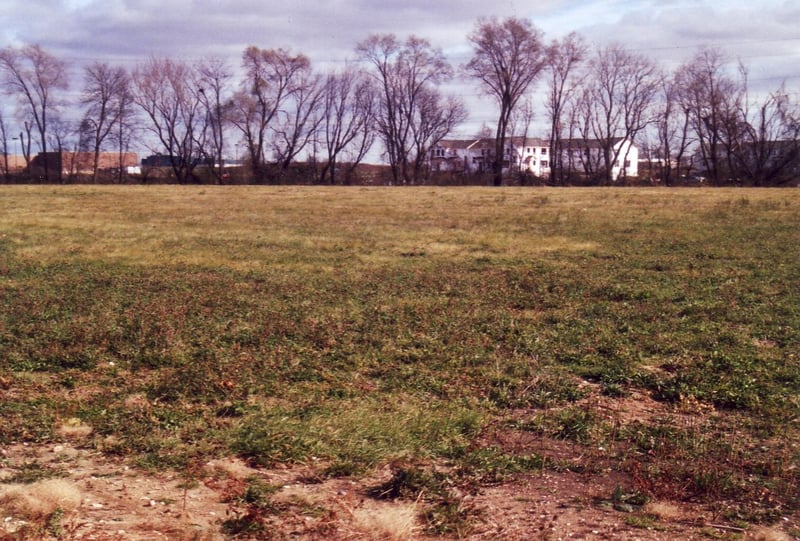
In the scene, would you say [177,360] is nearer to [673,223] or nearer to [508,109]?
[673,223]

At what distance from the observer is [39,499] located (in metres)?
3.89

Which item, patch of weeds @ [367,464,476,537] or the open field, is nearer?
patch of weeds @ [367,464,476,537]

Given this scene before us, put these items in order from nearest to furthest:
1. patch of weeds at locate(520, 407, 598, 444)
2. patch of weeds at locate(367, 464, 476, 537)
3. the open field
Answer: patch of weeds at locate(367, 464, 476, 537), the open field, patch of weeds at locate(520, 407, 598, 444)

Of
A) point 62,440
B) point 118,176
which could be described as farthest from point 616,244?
point 118,176

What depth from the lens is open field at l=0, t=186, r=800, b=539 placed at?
403 centimetres

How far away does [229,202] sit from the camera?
94.9ft

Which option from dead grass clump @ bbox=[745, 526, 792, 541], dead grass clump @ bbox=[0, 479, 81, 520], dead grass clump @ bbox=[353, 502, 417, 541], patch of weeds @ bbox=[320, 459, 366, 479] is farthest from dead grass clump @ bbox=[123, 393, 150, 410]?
dead grass clump @ bbox=[745, 526, 792, 541]

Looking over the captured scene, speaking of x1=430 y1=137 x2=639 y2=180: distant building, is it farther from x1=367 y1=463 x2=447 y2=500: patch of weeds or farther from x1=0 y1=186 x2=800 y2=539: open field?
x1=367 y1=463 x2=447 y2=500: patch of weeds

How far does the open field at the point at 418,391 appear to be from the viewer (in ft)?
13.2

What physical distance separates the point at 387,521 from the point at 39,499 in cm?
181

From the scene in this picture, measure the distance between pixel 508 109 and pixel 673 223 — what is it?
142 ft

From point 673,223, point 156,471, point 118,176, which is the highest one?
point 118,176

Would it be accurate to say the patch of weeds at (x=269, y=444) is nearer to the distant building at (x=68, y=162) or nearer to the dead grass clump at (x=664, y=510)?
the dead grass clump at (x=664, y=510)

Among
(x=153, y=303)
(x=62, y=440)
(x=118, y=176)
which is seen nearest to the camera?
(x=62, y=440)
